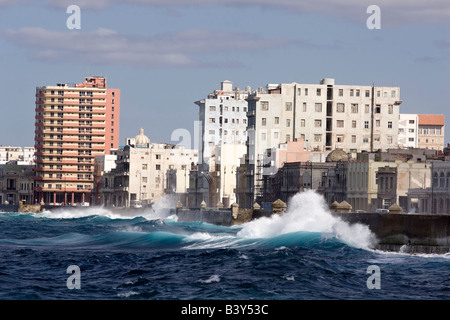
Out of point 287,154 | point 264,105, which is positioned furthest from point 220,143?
point 287,154

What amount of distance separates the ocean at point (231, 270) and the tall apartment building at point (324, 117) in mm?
66696

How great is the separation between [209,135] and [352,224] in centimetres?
11033

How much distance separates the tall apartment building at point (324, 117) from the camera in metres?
130

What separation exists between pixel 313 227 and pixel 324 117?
6894cm

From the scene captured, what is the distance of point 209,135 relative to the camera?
166125 mm

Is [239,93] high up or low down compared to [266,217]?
up

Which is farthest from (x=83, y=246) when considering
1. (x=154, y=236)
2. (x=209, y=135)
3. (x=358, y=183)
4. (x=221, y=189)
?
(x=209, y=135)

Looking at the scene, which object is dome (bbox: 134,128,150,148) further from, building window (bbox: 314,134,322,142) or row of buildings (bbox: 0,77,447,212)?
building window (bbox: 314,134,322,142)

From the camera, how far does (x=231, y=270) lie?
3919 cm

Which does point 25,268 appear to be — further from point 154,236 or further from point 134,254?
point 154,236
